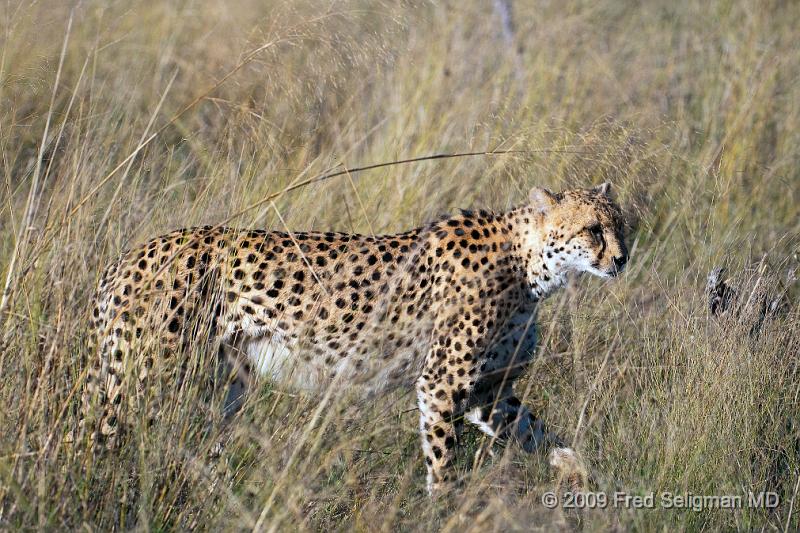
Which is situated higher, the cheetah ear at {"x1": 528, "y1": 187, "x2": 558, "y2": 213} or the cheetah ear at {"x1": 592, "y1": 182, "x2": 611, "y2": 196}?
the cheetah ear at {"x1": 592, "y1": 182, "x2": 611, "y2": 196}

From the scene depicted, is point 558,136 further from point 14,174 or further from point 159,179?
point 14,174

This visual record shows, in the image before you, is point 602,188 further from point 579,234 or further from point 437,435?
point 437,435

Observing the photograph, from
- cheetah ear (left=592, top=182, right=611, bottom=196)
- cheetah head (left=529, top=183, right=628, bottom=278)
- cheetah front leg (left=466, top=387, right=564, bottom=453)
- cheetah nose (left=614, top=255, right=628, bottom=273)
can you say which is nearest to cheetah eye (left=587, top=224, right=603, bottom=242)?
cheetah head (left=529, top=183, right=628, bottom=278)

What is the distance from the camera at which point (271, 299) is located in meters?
4.13

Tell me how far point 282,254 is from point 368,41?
1.03m

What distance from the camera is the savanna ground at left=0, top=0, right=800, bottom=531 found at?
3.27 metres

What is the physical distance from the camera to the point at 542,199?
431cm

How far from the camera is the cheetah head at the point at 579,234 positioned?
4211 millimetres

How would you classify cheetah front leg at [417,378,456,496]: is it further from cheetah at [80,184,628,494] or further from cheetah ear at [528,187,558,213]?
cheetah ear at [528,187,558,213]

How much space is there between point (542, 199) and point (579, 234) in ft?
0.69

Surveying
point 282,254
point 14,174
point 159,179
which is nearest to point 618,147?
point 282,254

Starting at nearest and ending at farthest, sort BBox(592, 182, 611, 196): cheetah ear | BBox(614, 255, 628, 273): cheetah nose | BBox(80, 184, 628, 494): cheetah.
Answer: BBox(80, 184, 628, 494): cheetah < BBox(614, 255, 628, 273): cheetah nose < BBox(592, 182, 611, 196): cheetah ear

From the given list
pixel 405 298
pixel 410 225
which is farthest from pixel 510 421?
pixel 410 225

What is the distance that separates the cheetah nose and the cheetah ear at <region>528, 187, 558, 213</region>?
0.34 m
